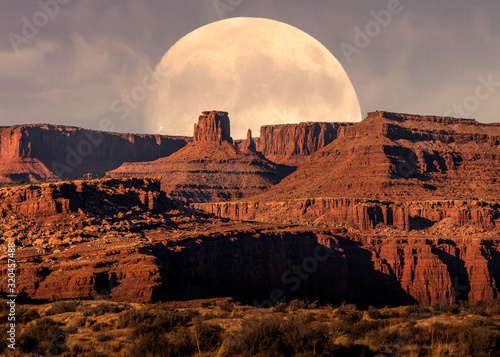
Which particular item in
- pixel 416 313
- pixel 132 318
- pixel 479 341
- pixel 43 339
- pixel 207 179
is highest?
pixel 207 179

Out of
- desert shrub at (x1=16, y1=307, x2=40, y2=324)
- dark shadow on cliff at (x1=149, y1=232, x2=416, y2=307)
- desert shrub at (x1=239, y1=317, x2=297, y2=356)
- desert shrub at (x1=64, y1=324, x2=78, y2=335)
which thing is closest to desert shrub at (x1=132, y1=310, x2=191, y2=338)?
desert shrub at (x1=64, y1=324, x2=78, y2=335)

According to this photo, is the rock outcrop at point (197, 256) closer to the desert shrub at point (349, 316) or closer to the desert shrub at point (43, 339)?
the desert shrub at point (43, 339)

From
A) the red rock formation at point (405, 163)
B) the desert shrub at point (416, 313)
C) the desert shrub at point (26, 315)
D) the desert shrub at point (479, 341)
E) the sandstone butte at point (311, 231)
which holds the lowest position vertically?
the desert shrub at point (479, 341)

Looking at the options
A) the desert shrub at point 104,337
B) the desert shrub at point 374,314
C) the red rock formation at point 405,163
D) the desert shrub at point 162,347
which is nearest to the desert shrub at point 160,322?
the desert shrub at point 104,337

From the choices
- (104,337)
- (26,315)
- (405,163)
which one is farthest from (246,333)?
(405,163)

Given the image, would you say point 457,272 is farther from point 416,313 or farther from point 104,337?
point 104,337
